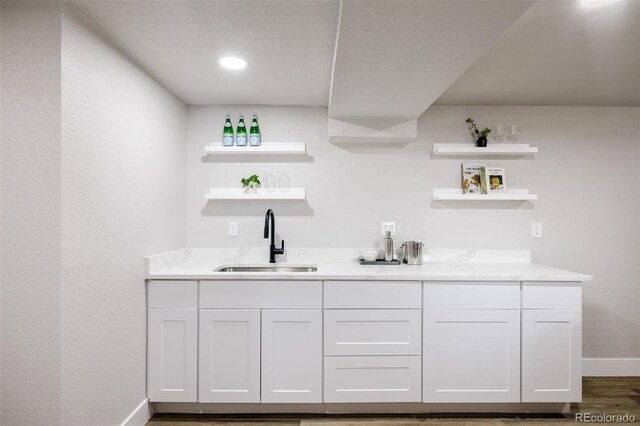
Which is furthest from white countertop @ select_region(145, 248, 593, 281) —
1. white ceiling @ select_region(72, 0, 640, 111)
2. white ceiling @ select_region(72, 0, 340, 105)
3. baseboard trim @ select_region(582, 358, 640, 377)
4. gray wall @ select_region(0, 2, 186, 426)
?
white ceiling @ select_region(72, 0, 340, 105)

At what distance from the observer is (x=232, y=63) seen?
2125mm

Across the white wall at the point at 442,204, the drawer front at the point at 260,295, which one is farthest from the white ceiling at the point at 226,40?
the drawer front at the point at 260,295

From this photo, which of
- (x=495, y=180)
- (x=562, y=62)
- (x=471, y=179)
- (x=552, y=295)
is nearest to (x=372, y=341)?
(x=552, y=295)

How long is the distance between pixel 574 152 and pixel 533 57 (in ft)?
4.29

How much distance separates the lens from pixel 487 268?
263 centimetres

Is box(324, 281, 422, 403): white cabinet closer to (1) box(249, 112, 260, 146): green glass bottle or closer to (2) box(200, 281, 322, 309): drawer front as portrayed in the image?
(2) box(200, 281, 322, 309): drawer front

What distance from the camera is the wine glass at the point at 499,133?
2891 mm

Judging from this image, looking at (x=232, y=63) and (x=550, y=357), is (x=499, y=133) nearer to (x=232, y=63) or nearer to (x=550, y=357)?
(x=550, y=357)

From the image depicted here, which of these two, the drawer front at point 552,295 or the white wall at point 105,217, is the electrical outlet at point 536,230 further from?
the white wall at point 105,217

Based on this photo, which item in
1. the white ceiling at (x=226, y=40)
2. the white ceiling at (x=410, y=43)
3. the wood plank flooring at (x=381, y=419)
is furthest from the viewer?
the wood plank flooring at (x=381, y=419)

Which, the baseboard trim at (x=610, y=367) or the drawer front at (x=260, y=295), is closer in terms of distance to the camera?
the drawer front at (x=260, y=295)

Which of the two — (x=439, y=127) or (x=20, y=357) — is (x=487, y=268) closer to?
(x=439, y=127)

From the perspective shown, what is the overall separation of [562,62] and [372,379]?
2190 millimetres

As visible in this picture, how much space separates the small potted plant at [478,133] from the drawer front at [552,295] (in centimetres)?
114
